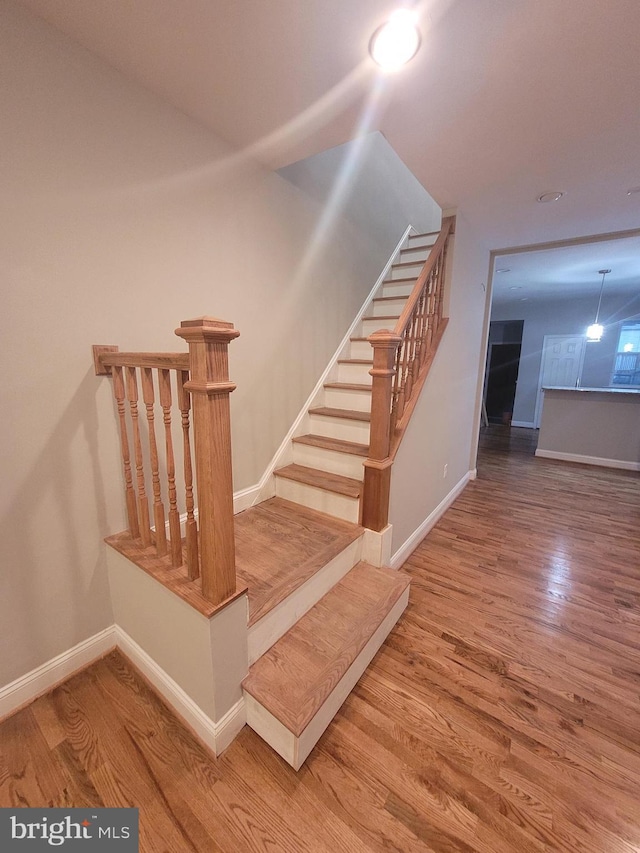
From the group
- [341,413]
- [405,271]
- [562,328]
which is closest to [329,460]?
[341,413]

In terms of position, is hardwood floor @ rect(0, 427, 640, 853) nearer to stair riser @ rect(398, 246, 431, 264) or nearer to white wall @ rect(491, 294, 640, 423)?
stair riser @ rect(398, 246, 431, 264)

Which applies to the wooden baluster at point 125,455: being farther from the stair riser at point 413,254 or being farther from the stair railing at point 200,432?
the stair riser at point 413,254

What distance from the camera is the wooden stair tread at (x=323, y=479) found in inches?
80.0

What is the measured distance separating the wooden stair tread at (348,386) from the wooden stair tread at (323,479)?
694 mm

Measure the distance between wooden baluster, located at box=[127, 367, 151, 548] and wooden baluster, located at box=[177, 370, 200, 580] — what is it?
0.35 metres

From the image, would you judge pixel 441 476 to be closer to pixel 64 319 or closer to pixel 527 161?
pixel 527 161

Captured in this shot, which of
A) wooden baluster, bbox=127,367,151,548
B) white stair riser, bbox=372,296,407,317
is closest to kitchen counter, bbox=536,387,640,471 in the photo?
white stair riser, bbox=372,296,407,317

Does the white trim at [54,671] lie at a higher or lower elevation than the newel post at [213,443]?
lower

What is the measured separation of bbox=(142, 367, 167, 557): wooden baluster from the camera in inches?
48.7

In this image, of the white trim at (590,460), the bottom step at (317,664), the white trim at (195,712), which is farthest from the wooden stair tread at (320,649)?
the white trim at (590,460)

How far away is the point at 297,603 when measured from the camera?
1509 mm

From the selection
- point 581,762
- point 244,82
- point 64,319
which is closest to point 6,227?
point 64,319

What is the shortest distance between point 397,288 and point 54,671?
3.57 m

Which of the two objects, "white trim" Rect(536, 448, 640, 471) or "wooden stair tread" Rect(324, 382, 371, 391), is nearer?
"wooden stair tread" Rect(324, 382, 371, 391)
